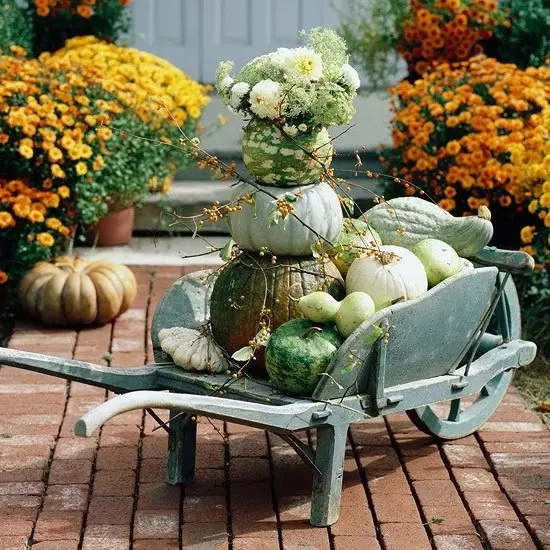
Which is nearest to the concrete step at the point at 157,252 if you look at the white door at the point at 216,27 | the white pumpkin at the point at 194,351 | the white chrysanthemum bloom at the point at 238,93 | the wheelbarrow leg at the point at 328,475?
the white door at the point at 216,27

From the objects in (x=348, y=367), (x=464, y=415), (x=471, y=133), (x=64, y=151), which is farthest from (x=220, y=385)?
(x=471, y=133)

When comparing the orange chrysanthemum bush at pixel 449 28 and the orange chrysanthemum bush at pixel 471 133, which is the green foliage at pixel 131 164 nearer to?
the orange chrysanthemum bush at pixel 471 133

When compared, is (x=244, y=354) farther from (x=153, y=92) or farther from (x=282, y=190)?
(x=153, y=92)

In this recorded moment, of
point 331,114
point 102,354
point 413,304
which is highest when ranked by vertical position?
point 331,114

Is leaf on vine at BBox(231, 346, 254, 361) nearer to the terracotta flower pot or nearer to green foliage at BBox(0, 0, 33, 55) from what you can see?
the terracotta flower pot

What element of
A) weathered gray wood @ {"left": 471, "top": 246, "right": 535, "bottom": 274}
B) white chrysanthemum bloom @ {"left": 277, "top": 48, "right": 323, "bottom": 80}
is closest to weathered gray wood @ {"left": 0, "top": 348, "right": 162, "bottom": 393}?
white chrysanthemum bloom @ {"left": 277, "top": 48, "right": 323, "bottom": 80}

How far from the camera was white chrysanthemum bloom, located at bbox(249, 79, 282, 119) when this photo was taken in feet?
12.4

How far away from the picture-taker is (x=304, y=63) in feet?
12.5

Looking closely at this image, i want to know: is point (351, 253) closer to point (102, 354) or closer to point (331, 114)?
point (331, 114)

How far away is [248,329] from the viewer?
3.93m

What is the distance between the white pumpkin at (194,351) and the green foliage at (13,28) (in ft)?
12.8

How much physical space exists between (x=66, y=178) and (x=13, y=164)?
0.94 feet

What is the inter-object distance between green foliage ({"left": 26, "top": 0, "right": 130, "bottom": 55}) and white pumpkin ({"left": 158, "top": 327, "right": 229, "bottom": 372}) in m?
4.85

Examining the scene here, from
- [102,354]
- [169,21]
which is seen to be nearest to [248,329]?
[102,354]
